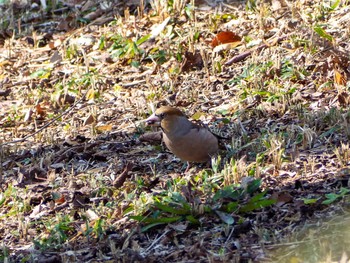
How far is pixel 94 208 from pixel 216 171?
3.25 ft

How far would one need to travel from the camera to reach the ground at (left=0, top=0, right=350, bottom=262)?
5352mm

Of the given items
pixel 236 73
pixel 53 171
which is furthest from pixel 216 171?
pixel 236 73

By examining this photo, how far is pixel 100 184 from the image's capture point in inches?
247

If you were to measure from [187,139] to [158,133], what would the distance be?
828 mm

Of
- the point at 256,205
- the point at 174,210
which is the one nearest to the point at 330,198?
the point at 256,205

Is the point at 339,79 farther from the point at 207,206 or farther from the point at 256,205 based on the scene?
the point at 207,206

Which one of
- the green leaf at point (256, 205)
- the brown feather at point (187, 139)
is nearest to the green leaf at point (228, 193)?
the green leaf at point (256, 205)

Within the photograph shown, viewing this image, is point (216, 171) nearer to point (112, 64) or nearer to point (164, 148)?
point (164, 148)

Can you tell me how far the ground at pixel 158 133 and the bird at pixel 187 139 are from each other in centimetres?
14

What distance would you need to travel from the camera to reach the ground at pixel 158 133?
5352mm

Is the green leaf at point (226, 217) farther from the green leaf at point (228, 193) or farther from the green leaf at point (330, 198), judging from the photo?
the green leaf at point (330, 198)

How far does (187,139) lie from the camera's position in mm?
6238

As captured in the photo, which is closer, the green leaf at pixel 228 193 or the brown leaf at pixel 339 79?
the green leaf at pixel 228 193

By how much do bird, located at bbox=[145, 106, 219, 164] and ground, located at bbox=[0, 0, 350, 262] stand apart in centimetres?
14
